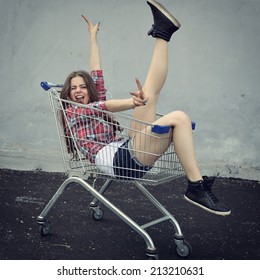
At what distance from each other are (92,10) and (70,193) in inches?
95.5

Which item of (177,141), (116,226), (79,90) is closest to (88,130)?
(79,90)

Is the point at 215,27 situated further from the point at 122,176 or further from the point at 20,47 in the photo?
the point at 122,176

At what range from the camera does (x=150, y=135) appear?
8.74 ft

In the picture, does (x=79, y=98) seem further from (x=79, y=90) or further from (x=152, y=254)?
(x=152, y=254)

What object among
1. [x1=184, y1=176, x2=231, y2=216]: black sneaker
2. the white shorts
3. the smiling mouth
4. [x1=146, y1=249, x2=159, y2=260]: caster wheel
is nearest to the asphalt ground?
[x1=146, y1=249, x2=159, y2=260]: caster wheel

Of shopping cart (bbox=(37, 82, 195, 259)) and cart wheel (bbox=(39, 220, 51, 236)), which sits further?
cart wheel (bbox=(39, 220, 51, 236))

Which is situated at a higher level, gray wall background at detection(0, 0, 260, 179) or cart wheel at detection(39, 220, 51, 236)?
gray wall background at detection(0, 0, 260, 179)

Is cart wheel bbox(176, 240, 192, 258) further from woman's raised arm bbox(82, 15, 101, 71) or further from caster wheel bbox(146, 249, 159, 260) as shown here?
woman's raised arm bbox(82, 15, 101, 71)

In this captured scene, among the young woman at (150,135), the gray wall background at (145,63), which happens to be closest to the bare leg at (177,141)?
the young woman at (150,135)

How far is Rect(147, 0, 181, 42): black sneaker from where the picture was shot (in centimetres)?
269

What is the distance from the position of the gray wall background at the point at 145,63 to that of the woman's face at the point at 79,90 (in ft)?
7.85

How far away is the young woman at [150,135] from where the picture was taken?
2664 mm

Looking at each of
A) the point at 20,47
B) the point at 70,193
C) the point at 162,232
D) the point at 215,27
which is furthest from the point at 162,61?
the point at 20,47

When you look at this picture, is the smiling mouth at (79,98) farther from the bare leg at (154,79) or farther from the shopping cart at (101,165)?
the bare leg at (154,79)
